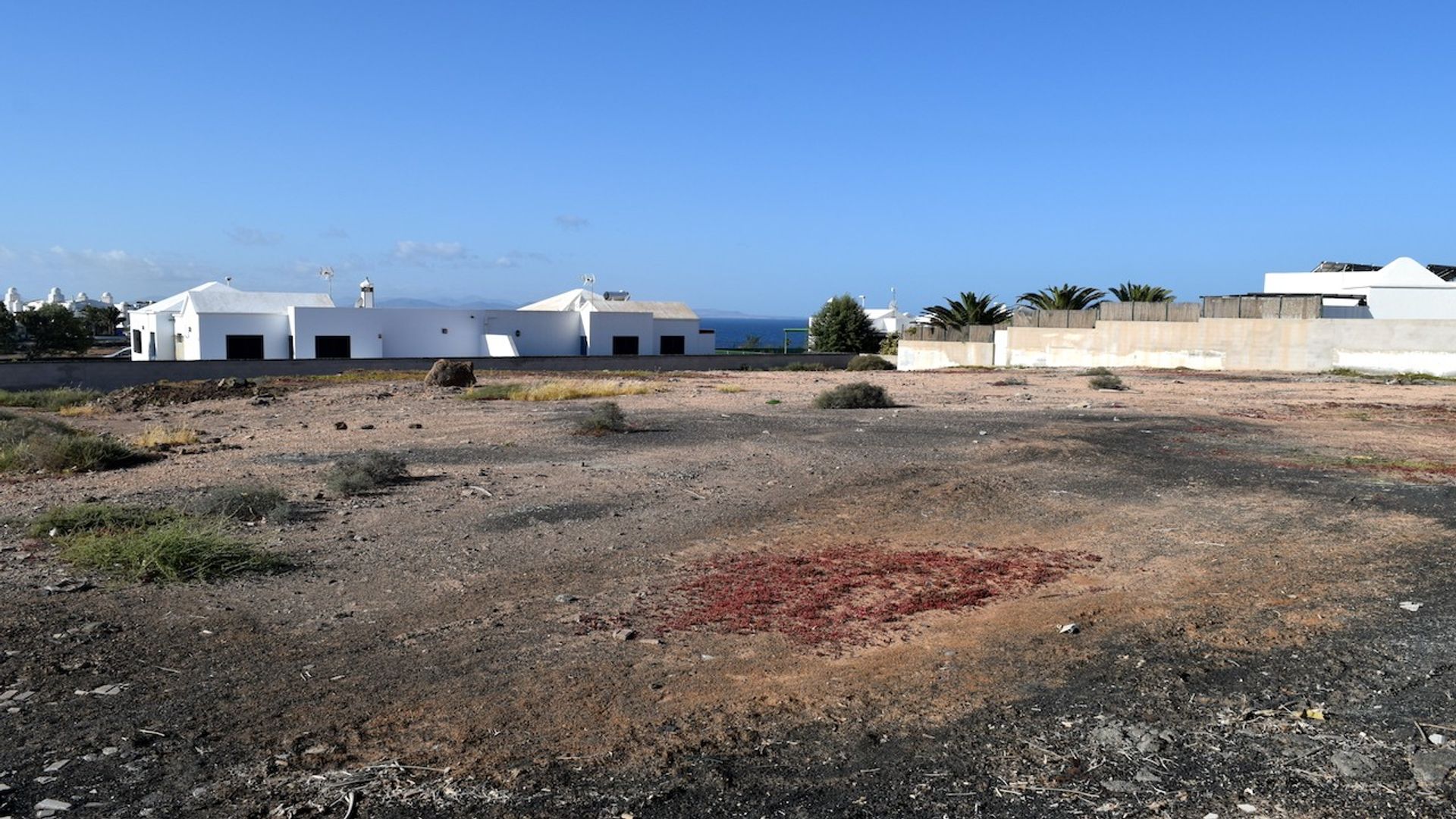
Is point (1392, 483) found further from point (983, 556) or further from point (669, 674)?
point (669, 674)

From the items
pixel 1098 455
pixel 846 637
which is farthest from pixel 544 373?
pixel 846 637

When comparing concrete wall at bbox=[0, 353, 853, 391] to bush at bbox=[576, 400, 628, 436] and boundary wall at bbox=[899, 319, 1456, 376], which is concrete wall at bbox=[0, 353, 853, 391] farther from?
bush at bbox=[576, 400, 628, 436]

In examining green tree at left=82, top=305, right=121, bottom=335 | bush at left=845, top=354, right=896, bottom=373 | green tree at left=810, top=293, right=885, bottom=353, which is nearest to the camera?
bush at left=845, top=354, right=896, bottom=373

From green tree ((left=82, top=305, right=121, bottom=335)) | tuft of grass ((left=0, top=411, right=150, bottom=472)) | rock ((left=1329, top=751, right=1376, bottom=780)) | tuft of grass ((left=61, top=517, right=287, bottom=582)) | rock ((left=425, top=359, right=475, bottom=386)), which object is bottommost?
rock ((left=1329, top=751, right=1376, bottom=780))

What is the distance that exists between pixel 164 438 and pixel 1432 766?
18361 mm

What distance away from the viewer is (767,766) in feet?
16.7

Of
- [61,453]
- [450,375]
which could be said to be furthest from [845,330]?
[61,453]

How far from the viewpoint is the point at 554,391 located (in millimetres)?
27578

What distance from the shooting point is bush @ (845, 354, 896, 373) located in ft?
164

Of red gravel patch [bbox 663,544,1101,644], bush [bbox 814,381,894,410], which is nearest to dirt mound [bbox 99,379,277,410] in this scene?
bush [bbox 814,381,894,410]

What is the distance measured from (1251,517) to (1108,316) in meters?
33.2

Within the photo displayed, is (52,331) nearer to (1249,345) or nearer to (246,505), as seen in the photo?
(1249,345)

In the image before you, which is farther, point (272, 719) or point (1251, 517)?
point (1251, 517)

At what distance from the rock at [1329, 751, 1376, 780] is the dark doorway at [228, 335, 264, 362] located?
56894mm
